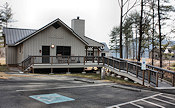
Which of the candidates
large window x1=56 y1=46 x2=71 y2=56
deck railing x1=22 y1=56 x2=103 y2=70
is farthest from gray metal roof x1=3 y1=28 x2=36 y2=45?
large window x1=56 y1=46 x2=71 y2=56

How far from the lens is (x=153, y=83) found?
13.1 metres

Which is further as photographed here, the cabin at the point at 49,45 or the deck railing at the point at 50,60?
the cabin at the point at 49,45

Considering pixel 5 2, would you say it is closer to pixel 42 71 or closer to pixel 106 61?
pixel 42 71

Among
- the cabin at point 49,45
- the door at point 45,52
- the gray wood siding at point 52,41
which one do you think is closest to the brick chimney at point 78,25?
the cabin at point 49,45

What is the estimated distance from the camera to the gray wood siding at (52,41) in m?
20.9

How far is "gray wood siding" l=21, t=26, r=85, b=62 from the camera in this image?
20.9 m

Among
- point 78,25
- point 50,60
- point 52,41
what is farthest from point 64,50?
point 78,25

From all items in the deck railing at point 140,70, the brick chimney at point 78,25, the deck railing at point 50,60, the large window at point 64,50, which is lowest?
the deck railing at point 140,70

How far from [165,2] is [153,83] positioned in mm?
14972

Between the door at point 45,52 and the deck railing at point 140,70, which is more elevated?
the door at point 45,52

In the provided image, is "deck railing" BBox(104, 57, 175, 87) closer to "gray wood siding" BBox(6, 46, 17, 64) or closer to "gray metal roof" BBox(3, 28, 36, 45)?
"gray metal roof" BBox(3, 28, 36, 45)

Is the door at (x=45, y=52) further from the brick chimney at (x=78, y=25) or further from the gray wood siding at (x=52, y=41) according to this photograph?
the brick chimney at (x=78, y=25)

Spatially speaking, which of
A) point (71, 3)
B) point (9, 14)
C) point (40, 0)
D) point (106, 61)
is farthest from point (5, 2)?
point (106, 61)

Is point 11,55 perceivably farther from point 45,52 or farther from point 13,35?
point 45,52
